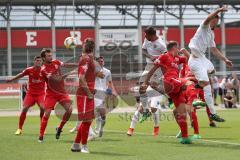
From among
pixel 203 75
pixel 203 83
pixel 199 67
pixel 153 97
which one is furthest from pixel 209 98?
pixel 153 97

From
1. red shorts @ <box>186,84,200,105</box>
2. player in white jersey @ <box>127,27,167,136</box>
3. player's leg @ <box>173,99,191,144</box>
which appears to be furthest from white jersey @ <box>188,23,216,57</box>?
red shorts @ <box>186,84,200,105</box>

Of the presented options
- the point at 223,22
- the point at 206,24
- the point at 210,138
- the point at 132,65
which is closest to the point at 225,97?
the point at 132,65

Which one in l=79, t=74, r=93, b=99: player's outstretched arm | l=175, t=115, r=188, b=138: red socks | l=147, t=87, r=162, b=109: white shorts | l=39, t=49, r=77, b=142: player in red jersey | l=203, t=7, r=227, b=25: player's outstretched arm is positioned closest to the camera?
l=79, t=74, r=93, b=99: player's outstretched arm

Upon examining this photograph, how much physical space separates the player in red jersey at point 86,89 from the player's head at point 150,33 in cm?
318

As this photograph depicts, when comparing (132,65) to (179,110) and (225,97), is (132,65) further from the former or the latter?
(179,110)

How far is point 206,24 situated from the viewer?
12.2 metres

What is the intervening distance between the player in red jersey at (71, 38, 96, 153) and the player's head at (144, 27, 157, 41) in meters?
3.18

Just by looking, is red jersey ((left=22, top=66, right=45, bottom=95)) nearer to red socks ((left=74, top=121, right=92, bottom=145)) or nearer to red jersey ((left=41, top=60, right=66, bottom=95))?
red jersey ((left=41, top=60, right=66, bottom=95))

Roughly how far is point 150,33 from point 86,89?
3.65 meters

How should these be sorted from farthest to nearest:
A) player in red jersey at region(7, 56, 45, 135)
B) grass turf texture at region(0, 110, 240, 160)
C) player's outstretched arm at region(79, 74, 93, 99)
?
player in red jersey at region(7, 56, 45, 135) → player's outstretched arm at region(79, 74, 93, 99) → grass turf texture at region(0, 110, 240, 160)

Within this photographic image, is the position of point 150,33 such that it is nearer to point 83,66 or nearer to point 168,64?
point 168,64

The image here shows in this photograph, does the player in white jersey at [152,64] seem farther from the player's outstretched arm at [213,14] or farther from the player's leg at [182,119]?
the player's outstretched arm at [213,14]

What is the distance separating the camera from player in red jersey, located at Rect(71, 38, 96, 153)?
11.0 metres

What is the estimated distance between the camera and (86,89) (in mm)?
10906
